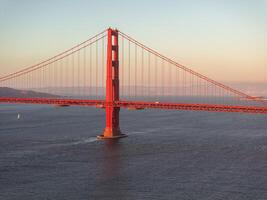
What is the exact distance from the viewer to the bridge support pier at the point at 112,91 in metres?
71.6

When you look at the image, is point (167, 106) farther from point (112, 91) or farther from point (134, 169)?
point (134, 169)

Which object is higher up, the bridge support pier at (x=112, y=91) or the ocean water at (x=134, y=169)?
the bridge support pier at (x=112, y=91)

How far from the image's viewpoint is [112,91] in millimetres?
71500

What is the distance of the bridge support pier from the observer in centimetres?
7162

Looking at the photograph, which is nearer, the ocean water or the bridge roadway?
the ocean water

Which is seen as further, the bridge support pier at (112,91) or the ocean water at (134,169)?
the bridge support pier at (112,91)

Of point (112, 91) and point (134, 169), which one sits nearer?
point (134, 169)

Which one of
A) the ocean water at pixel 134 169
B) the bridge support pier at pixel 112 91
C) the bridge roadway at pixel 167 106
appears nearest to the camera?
the ocean water at pixel 134 169

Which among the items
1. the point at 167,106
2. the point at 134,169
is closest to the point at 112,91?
the point at 167,106

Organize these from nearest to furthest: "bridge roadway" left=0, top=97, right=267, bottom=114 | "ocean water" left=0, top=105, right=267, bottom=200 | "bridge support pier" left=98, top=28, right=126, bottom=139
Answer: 1. "ocean water" left=0, top=105, right=267, bottom=200
2. "bridge roadway" left=0, top=97, right=267, bottom=114
3. "bridge support pier" left=98, top=28, right=126, bottom=139

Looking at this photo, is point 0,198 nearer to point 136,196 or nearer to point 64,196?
point 64,196

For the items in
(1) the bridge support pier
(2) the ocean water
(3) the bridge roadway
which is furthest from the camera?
A: (1) the bridge support pier

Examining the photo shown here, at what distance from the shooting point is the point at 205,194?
37312 mm

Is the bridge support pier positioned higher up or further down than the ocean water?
higher up
